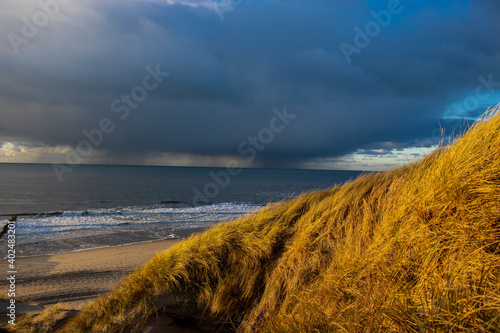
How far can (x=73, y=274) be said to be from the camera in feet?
30.7

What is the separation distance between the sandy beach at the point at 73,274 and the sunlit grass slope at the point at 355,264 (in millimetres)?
3752

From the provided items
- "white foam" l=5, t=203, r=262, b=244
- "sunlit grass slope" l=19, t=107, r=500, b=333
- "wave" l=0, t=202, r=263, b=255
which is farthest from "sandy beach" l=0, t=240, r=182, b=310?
"white foam" l=5, t=203, r=262, b=244

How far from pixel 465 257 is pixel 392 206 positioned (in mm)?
1870

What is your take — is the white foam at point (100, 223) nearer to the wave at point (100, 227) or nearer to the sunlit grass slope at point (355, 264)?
the wave at point (100, 227)

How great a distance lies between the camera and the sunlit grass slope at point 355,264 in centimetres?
244

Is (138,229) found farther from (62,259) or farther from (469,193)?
(469,193)

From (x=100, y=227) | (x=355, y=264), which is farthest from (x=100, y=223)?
(x=355, y=264)

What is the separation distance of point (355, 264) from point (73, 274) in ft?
32.1

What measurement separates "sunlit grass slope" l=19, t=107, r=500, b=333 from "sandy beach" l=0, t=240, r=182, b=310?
3.75 meters

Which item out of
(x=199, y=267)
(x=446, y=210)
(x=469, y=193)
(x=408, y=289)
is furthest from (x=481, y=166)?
(x=199, y=267)

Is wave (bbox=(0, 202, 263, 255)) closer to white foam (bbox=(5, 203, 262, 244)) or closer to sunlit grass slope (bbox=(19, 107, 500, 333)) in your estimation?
white foam (bbox=(5, 203, 262, 244))

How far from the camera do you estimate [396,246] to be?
11.3 ft

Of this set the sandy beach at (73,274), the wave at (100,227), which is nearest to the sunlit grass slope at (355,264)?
the sandy beach at (73,274)

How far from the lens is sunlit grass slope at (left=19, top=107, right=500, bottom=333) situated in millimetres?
2439
